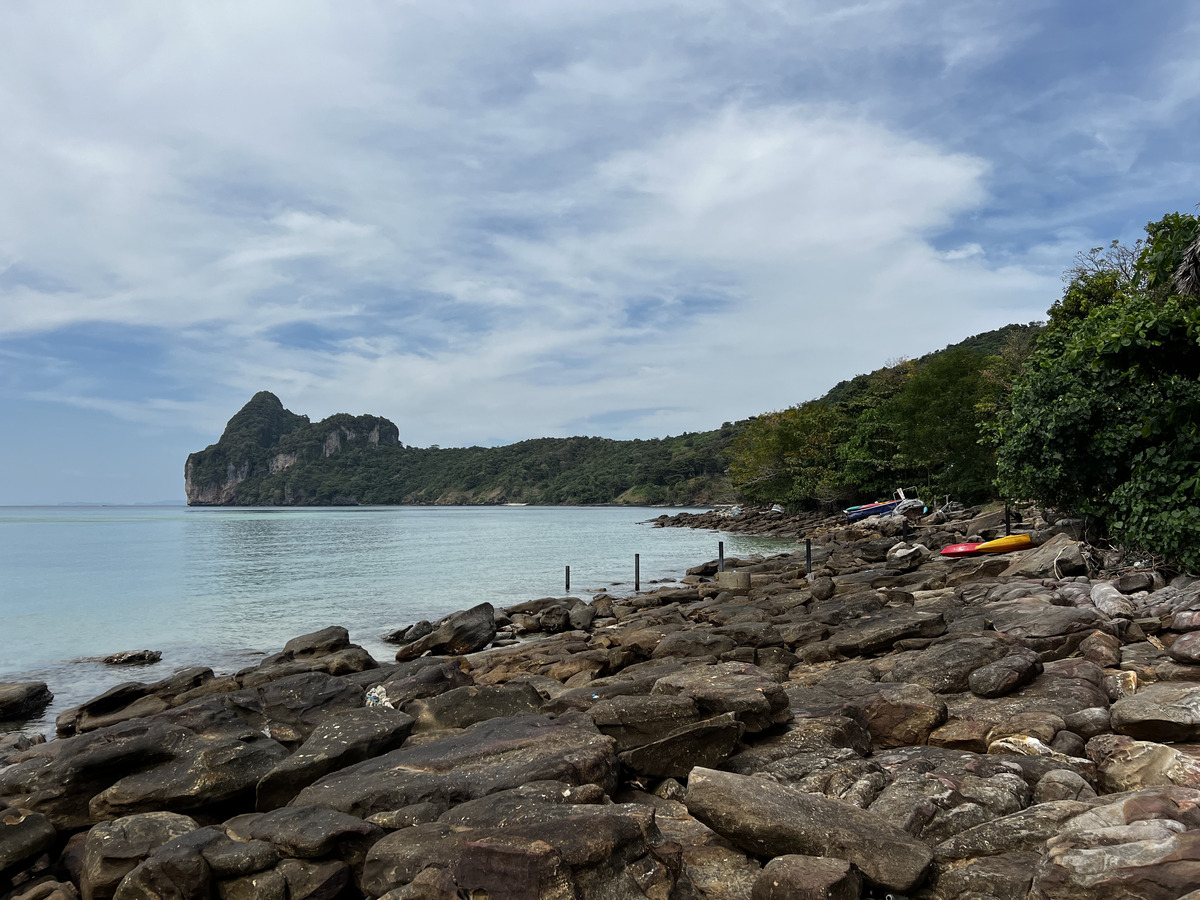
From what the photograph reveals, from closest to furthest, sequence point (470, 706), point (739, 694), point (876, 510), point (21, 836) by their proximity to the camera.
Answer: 1. point (21, 836)
2. point (739, 694)
3. point (470, 706)
4. point (876, 510)

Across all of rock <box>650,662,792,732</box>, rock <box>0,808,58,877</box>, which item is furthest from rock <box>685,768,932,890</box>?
rock <box>0,808,58,877</box>

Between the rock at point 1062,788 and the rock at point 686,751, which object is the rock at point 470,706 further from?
the rock at point 1062,788

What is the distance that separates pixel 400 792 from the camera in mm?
6035

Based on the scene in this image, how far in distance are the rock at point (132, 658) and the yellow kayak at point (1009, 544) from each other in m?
21.5

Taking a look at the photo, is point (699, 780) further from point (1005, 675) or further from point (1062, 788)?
point (1005, 675)

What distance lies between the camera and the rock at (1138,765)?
524 cm

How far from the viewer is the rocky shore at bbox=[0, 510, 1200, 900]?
14.7 ft

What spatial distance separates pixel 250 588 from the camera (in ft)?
98.8

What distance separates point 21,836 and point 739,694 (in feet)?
20.6

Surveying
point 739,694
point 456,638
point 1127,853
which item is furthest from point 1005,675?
point 456,638

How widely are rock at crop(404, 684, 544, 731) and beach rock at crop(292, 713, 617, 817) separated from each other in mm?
1234

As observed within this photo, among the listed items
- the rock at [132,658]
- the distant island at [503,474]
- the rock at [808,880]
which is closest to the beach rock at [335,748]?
the rock at [808,880]

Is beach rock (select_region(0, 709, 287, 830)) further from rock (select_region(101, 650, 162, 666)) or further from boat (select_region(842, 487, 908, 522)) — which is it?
boat (select_region(842, 487, 908, 522))

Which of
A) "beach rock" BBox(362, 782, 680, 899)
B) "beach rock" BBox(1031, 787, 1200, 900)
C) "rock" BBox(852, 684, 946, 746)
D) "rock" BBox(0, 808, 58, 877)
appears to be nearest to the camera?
"beach rock" BBox(1031, 787, 1200, 900)
